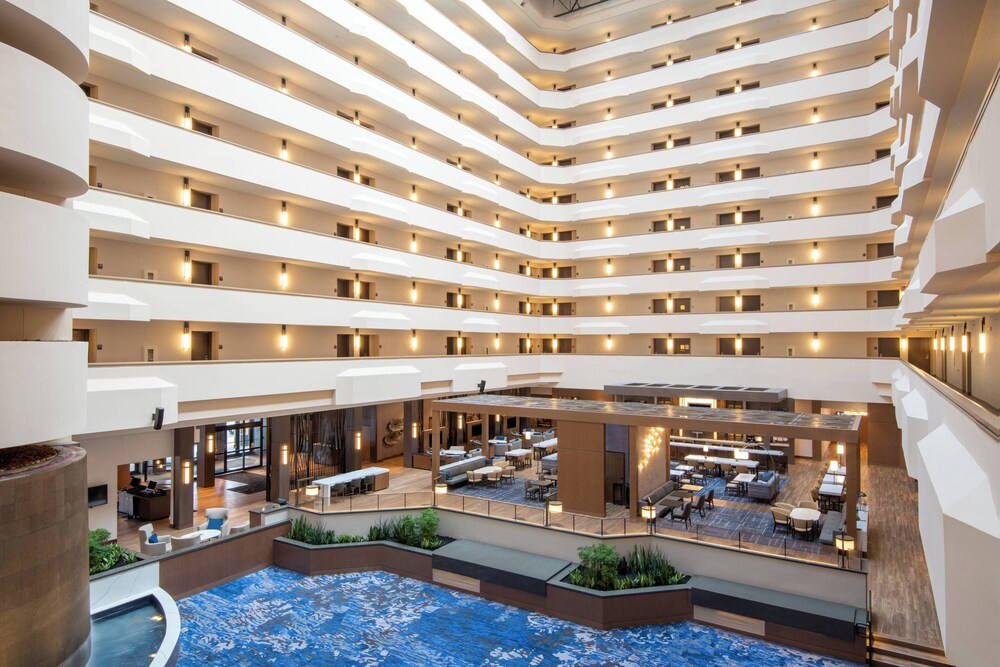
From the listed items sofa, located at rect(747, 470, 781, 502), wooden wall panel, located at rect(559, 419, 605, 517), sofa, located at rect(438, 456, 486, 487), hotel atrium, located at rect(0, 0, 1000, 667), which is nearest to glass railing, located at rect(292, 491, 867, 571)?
hotel atrium, located at rect(0, 0, 1000, 667)

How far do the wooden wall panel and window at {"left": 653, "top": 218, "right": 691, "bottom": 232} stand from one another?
61.4 ft

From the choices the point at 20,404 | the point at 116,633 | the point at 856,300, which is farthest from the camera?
the point at 856,300

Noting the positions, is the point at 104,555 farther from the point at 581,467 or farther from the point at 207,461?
the point at 581,467

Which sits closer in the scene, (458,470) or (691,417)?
(691,417)

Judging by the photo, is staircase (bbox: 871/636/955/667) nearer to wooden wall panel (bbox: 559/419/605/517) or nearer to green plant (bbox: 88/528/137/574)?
wooden wall panel (bbox: 559/419/605/517)

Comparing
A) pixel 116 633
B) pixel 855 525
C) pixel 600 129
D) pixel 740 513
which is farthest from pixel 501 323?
pixel 116 633

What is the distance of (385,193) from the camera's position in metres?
26.2

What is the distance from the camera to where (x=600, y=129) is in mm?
35969

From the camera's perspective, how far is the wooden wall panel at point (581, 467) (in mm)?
19750

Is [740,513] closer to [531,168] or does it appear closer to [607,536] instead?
[607,536]

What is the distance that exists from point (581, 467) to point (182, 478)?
13529 mm

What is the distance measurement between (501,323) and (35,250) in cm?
2562

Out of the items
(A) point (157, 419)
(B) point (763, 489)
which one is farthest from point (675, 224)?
(A) point (157, 419)

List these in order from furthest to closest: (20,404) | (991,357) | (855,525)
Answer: (855,525)
(991,357)
(20,404)
